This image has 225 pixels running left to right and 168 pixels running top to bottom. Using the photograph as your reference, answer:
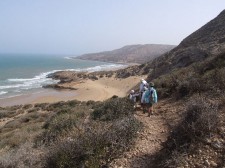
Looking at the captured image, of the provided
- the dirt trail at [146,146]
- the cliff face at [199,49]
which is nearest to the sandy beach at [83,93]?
the cliff face at [199,49]

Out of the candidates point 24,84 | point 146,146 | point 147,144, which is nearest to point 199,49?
point 147,144

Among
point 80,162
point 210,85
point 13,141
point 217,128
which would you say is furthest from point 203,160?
point 13,141

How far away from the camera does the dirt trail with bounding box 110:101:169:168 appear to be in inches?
260

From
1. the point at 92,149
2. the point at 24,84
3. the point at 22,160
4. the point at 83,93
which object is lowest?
the point at 24,84

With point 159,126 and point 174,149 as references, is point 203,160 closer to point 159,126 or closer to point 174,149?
point 174,149

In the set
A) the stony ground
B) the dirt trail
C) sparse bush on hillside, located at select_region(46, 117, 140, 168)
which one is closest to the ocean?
the stony ground

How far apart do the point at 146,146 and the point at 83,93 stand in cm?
3625

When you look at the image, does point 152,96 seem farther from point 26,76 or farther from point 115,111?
point 26,76

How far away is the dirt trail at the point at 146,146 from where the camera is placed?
21.7 ft

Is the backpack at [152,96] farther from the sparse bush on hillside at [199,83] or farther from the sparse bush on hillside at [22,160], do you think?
the sparse bush on hillside at [22,160]

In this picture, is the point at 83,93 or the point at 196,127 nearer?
the point at 196,127

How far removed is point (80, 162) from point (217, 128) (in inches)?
122

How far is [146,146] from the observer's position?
7332 mm

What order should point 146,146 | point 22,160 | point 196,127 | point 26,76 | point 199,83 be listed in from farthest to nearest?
point 26,76, point 199,83, point 22,160, point 146,146, point 196,127
